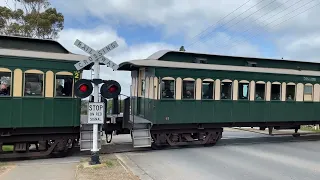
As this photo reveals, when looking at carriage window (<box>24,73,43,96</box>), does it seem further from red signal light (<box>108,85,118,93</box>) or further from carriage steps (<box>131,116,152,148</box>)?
carriage steps (<box>131,116,152,148</box>)

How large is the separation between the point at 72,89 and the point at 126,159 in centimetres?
301

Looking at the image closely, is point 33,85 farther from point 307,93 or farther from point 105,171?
point 307,93

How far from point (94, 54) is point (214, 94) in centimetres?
608

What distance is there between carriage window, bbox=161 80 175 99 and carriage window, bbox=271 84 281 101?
5049 mm

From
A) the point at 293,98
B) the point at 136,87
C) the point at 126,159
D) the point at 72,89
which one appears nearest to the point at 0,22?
the point at 136,87

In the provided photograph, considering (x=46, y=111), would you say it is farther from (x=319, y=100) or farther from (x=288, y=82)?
(x=319, y=100)

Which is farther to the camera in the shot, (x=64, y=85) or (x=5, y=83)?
(x=64, y=85)

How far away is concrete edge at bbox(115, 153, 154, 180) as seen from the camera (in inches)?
344

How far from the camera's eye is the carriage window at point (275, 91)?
15.0 m

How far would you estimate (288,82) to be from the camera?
1526cm

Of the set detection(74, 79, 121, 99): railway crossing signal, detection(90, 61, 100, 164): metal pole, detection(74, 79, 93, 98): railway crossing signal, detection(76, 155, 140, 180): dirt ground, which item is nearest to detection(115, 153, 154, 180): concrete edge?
detection(76, 155, 140, 180): dirt ground

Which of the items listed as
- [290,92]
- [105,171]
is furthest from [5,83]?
[290,92]

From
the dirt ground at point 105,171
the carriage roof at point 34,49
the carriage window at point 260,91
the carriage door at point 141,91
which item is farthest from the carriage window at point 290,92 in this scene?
the carriage roof at point 34,49

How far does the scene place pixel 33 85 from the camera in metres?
10.8
